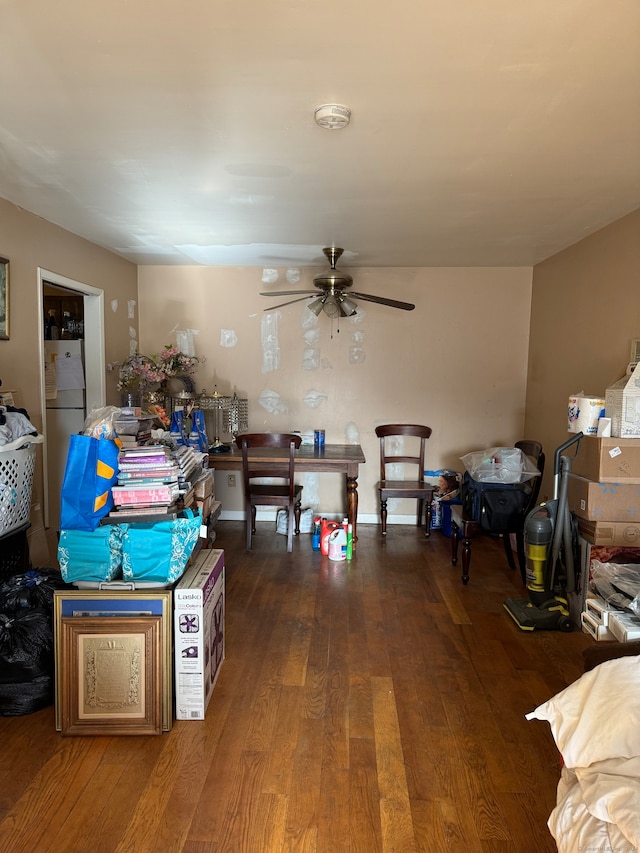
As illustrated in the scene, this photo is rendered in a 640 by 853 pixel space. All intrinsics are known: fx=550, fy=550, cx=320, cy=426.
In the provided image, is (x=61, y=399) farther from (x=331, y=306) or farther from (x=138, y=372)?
(x=331, y=306)

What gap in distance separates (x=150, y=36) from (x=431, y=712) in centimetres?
259

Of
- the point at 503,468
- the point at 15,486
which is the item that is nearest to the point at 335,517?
the point at 503,468

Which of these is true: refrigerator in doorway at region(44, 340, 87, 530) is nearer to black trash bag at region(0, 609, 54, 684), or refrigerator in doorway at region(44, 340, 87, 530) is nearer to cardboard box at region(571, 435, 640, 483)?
black trash bag at region(0, 609, 54, 684)

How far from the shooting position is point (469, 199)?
2.98 metres

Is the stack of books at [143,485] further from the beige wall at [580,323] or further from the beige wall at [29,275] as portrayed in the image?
the beige wall at [580,323]

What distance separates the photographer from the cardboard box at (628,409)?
2730 millimetres

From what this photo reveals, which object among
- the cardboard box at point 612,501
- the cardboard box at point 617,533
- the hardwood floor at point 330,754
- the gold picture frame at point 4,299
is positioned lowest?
the hardwood floor at point 330,754

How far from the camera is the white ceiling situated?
151 cm

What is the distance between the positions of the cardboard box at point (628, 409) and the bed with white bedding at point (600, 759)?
5.76 feet

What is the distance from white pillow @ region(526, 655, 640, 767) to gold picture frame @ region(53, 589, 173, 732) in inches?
53.5

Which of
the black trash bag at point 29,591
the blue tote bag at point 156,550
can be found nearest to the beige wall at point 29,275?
the black trash bag at point 29,591

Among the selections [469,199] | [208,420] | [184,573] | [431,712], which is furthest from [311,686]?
[208,420]

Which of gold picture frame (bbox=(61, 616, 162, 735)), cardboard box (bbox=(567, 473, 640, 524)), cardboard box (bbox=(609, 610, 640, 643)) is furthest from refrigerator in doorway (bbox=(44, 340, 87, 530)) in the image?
cardboard box (bbox=(609, 610, 640, 643))

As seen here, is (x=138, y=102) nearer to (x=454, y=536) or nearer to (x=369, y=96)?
(x=369, y=96)
